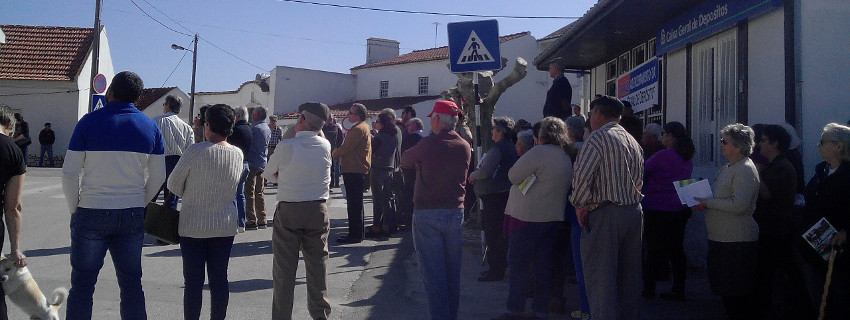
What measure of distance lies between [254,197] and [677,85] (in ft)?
21.1

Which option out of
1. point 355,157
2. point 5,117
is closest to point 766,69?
point 355,157

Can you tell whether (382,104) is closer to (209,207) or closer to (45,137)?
(45,137)

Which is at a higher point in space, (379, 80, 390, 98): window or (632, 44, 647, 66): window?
(379, 80, 390, 98): window

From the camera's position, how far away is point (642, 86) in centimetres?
1040

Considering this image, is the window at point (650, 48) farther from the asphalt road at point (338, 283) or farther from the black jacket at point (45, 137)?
the black jacket at point (45, 137)

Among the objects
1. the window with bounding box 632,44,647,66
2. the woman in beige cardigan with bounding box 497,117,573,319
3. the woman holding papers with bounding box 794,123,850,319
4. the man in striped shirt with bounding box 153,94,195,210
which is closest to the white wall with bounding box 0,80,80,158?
the man in striped shirt with bounding box 153,94,195,210

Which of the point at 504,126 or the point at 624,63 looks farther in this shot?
the point at 624,63

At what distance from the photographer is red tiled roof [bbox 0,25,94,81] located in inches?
1164

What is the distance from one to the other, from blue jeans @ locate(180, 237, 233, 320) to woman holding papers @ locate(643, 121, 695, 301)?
3978 mm

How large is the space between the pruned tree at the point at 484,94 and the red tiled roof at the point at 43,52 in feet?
84.3

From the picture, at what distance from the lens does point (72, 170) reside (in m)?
4.27

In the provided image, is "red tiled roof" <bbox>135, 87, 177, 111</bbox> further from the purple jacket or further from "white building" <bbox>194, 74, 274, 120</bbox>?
the purple jacket

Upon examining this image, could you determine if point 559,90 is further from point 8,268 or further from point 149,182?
point 8,268

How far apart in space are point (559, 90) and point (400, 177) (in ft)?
9.22
